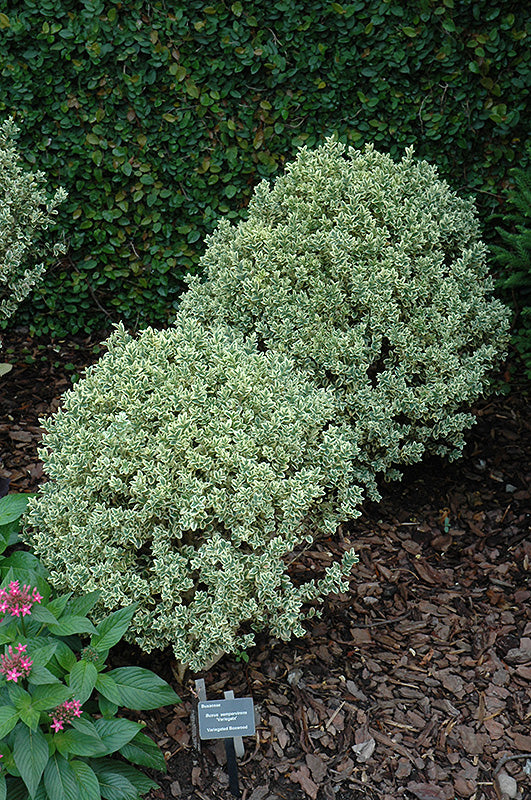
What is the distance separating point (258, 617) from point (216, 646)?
0.18m

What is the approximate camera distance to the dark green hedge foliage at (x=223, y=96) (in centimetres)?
464

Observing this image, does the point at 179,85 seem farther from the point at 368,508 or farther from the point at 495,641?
the point at 495,641

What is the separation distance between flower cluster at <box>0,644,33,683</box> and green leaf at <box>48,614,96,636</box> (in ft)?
0.64

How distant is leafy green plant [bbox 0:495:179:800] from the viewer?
8.05 feet

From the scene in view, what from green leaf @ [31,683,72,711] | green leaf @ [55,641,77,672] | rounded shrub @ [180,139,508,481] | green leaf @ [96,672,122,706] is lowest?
green leaf @ [31,683,72,711]

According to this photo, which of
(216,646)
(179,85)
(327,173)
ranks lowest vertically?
(216,646)

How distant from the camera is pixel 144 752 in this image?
9.17 ft

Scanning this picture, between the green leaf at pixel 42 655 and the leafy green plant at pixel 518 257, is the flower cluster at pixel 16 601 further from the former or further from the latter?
the leafy green plant at pixel 518 257

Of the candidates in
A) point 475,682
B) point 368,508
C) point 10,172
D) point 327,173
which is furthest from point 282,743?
point 10,172

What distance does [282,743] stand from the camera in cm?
312

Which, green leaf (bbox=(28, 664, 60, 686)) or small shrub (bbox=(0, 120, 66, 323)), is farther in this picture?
small shrub (bbox=(0, 120, 66, 323))

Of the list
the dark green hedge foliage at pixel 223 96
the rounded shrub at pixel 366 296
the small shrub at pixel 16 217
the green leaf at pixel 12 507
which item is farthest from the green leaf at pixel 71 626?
the dark green hedge foliage at pixel 223 96

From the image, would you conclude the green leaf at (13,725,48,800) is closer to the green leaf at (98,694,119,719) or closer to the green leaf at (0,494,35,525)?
the green leaf at (98,694,119,719)

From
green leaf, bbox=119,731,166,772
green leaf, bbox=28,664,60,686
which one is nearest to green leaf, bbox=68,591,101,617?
green leaf, bbox=28,664,60,686
